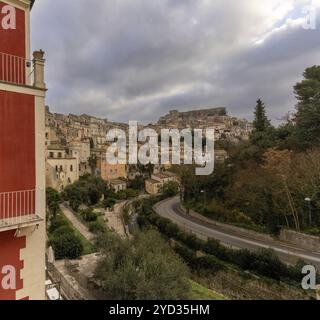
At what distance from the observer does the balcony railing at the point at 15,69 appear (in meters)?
4.32

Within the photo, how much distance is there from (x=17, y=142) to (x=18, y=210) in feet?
3.23

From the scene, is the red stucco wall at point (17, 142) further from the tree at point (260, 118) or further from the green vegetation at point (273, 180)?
the tree at point (260, 118)

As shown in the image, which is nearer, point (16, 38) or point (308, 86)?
point (16, 38)

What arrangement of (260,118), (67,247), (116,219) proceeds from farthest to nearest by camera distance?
(260,118)
(116,219)
(67,247)

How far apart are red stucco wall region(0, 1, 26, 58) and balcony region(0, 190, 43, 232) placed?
213 centimetres

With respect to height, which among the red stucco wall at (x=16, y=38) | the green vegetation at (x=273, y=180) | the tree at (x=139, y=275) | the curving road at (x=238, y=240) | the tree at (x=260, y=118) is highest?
the tree at (x=260, y=118)

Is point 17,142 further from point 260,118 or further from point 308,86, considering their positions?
point 260,118

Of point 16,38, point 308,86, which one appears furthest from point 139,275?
point 308,86

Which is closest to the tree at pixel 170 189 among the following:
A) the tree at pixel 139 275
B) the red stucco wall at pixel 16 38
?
the tree at pixel 139 275

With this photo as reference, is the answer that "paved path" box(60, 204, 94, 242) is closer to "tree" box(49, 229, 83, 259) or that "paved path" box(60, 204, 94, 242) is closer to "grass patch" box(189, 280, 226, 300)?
"tree" box(49, 229, 83, 259)

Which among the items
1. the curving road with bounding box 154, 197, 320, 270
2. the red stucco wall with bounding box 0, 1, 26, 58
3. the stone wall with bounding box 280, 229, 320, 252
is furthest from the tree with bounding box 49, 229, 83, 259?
the red stucco wall with bounding box 0, 1, 26, 58

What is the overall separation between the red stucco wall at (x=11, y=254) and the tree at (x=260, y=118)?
34.2 meters

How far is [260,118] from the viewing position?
122ft
